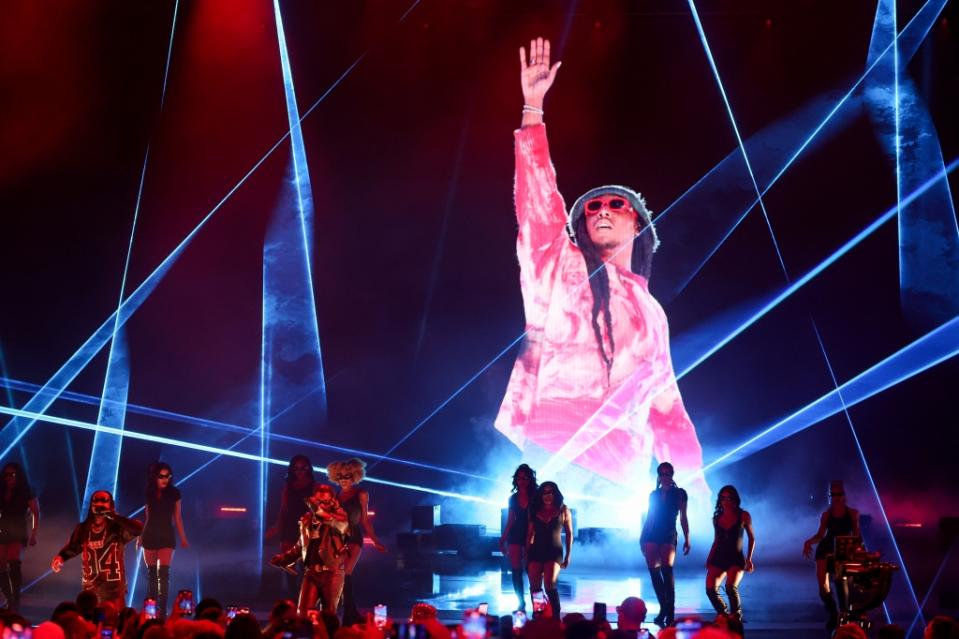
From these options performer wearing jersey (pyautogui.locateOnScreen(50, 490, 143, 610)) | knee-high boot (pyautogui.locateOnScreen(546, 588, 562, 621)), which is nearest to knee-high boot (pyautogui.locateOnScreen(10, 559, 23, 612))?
performer wearing jersey (pyautogui.locateOnScreen(50, 490, 143, 610))

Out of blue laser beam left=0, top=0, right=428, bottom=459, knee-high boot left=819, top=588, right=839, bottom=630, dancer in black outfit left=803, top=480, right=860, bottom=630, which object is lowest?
knee-high boot left=819, top=588, right=839, bottom=630

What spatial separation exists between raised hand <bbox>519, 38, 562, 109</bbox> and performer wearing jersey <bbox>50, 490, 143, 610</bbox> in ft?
23.1

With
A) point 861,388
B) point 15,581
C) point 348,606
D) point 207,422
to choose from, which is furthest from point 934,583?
point 15,581

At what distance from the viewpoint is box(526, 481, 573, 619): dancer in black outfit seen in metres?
7.66

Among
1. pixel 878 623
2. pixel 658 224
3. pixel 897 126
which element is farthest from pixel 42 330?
pixel 897 126

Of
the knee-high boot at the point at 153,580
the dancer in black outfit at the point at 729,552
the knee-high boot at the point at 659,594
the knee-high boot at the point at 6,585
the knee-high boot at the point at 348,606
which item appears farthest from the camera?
the knee-high boot at the point at 6,585

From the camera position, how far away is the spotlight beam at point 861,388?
11453 mm

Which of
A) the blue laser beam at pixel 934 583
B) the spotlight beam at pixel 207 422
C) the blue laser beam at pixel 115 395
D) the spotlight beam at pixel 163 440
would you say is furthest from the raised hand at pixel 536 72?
the blue laser beam at pixel 934 583

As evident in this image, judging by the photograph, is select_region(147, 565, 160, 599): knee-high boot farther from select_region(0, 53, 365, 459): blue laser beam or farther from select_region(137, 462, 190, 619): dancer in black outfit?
select_region(0, 53, 365, 459): blue laser beam

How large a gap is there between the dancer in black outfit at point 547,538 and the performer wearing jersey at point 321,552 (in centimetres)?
166

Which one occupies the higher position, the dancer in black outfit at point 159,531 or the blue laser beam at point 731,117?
the blue laser beam at point 731,117

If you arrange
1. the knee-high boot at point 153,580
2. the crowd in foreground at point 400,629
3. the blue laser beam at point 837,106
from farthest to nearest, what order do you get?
1. the blue laser beam at point 837,106
2. the knee-high boot at point 153,580
3. the crowd in foreground at point 400,629

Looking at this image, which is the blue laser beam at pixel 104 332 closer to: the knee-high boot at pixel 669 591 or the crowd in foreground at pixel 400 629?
the knee-high boot at pixel 669 591

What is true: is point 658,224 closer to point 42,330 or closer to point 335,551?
point 335,551
